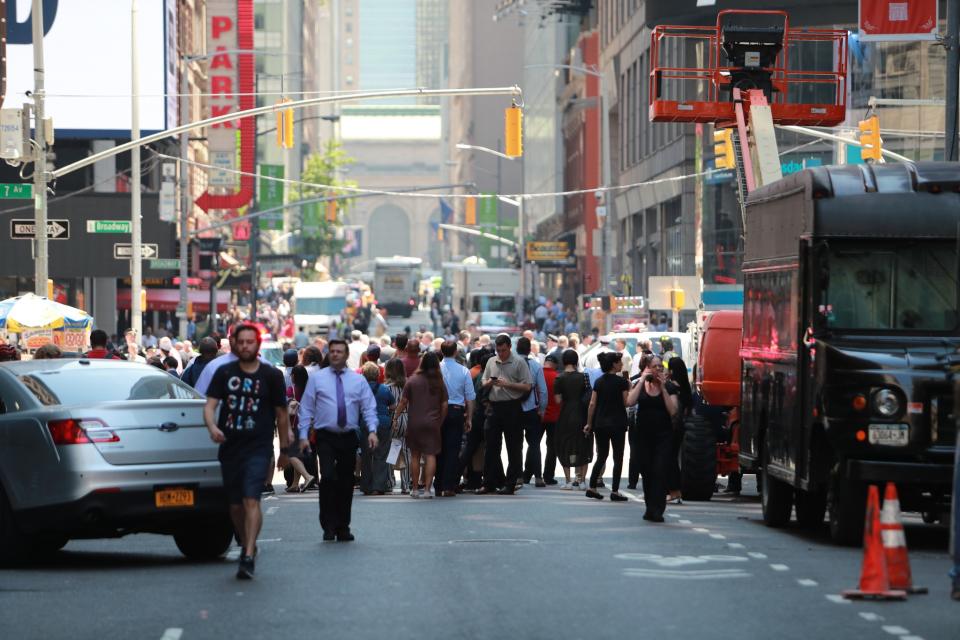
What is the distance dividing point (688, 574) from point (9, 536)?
4.96 meters

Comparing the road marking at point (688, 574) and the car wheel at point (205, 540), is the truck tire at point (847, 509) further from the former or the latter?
the car wheel at point (205, 540)

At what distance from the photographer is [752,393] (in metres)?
18.6

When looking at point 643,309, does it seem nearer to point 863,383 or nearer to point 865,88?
point 865,88

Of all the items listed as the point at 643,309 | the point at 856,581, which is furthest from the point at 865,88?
the point at 856,581

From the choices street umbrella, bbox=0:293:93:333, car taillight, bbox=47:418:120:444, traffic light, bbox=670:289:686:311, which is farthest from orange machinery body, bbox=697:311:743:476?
traffic light, bbox=670:289:686:311

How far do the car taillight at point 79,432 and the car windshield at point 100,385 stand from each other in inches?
13.3

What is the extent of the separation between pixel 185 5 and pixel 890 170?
5383 cm

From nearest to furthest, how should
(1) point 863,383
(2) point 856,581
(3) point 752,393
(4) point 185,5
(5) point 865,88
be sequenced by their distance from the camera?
(2) point 856,581 → (1) point 863,383 → (3) point 752,393 → (5) point 865,88 → (4) point 185,5

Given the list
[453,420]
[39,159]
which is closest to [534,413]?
[453,420]

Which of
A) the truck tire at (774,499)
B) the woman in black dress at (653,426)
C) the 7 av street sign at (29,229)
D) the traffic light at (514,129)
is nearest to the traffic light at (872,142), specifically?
the traffic light at (514,129)

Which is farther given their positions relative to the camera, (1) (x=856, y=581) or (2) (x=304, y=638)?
(1) (x=856, y=581)

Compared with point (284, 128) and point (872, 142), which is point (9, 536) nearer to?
point (872, 142)

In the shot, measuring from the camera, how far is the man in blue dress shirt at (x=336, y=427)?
16.1 metres

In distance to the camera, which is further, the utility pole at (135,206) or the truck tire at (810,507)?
the utility pole at (135,206)
